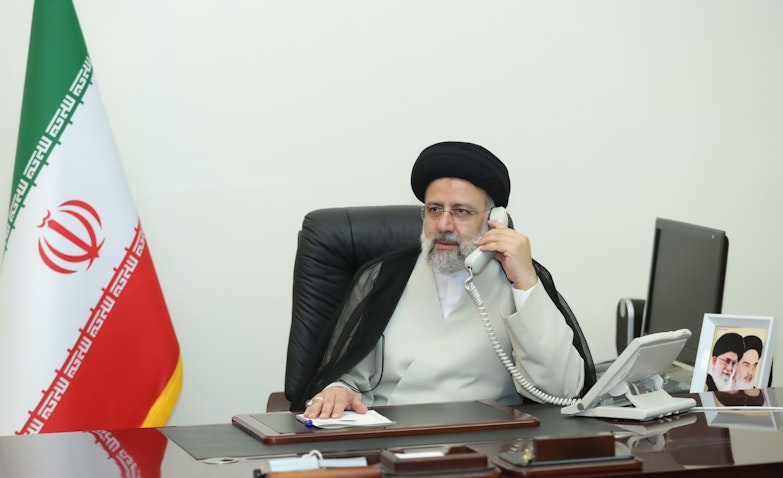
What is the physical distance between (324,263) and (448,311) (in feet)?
1.42

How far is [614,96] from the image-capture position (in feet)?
14.8

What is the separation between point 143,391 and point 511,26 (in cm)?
217

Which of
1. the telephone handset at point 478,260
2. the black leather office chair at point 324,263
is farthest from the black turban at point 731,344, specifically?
the black leather office chair at point 324,263

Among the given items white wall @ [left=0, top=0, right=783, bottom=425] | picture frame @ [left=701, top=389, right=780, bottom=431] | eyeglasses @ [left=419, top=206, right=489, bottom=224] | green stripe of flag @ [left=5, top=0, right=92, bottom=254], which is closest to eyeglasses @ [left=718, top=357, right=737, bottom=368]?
picture frame @ [left=701, top=389, right=780, bottom=431]

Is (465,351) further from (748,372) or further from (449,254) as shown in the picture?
(748,372)

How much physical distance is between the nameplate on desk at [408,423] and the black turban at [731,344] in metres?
0.75

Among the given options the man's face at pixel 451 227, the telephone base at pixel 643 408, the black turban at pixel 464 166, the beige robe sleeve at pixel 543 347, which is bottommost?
the telephone base at pixel 643 408

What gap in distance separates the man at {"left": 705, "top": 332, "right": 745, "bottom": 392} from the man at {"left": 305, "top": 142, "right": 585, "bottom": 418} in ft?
1.18

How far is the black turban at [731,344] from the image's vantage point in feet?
9.14

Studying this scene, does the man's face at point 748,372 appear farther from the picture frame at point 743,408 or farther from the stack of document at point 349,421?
the stack of document at point 349,421

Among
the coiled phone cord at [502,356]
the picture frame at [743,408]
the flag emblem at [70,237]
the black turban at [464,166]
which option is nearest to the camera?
the picture frame at [743,408]

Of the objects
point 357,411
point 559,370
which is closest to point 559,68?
point 559,370

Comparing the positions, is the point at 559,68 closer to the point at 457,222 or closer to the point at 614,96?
the point at 614,96

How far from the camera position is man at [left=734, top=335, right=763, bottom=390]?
2.77m
